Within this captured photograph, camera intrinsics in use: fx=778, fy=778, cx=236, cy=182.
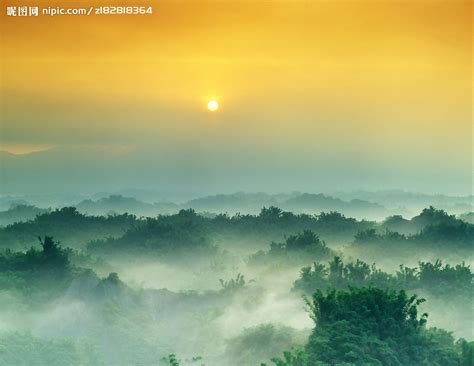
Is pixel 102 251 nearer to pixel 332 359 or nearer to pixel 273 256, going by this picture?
pixel 273 256

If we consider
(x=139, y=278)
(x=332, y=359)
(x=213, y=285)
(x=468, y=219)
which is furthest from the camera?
(x=468, y=219)

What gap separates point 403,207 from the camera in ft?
263

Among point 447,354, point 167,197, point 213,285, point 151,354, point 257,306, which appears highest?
point 167,197

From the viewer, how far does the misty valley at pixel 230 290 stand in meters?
22.8

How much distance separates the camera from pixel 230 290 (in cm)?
4128

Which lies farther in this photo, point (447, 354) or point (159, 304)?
point (159, 304)

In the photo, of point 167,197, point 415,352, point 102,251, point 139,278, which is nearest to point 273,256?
point 139,278

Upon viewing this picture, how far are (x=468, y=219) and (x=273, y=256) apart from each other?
977 inches

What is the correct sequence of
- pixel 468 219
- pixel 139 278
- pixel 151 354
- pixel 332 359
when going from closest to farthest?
pixel 332 359 < pixel 151 354 < pixel 139 278 < pixel 468 219

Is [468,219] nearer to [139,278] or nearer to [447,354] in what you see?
[139,278]

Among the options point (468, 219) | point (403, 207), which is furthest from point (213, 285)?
point (403, 207)

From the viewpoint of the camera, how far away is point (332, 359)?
2152cm

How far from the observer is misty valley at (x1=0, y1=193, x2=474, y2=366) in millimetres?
22844

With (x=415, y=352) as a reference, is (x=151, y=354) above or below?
above
